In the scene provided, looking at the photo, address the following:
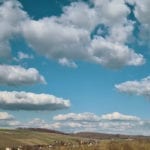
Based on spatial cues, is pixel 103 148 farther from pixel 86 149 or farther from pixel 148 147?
pixel 148 147

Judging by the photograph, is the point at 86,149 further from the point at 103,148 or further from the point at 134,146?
the point at 134,146

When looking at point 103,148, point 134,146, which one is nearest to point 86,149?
point 103,148

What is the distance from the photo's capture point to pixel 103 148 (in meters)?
118

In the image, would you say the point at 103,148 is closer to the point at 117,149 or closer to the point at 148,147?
the point at 117,149

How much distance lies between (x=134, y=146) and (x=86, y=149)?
47.6 feet

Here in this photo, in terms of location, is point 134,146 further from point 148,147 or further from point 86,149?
point 86,149

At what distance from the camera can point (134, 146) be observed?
122188mm

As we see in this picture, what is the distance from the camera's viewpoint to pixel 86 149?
12025 cm

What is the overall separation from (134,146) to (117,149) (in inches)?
269

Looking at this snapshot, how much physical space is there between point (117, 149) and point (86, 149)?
9136 millimetres

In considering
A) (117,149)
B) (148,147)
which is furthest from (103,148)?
(148,147)

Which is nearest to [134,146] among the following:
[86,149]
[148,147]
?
[148,147]

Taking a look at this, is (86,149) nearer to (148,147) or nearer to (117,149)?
(117,149)
